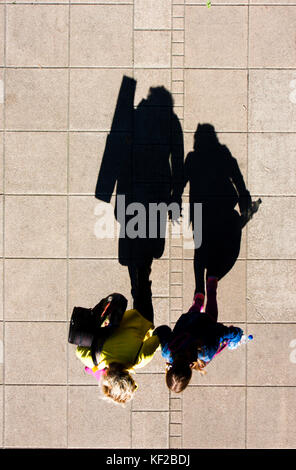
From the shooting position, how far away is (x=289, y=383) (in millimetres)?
4863

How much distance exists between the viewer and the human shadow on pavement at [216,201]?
191 inches

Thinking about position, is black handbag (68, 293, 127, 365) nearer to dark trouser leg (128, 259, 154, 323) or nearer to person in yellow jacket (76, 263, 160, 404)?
person in yellow jacket (76, 263, 160, 404)

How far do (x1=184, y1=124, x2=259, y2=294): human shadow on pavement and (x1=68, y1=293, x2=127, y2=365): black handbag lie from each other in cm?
137

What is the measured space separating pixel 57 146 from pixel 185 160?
1790 mm

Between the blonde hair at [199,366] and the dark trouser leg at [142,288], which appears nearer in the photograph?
the blonde hair at [199,366]

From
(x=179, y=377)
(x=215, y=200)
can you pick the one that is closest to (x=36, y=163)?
(x=215, y=200)

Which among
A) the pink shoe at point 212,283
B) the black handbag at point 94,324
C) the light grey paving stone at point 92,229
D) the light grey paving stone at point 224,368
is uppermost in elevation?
the light grey paving stone at point 92,229

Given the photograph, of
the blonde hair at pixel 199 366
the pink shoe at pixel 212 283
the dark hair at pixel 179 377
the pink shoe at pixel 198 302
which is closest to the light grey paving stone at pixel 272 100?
the pink shoe at pixel 212 283

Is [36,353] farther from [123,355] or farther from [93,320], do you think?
[123,355]

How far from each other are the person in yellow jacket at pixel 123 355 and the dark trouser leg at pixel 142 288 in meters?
0.74

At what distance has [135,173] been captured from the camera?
15.8ft

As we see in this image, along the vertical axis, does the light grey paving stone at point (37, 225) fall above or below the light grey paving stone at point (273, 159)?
below

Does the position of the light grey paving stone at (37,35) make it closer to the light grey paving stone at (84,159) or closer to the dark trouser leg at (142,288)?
the light grey paving stone at (84,159)
